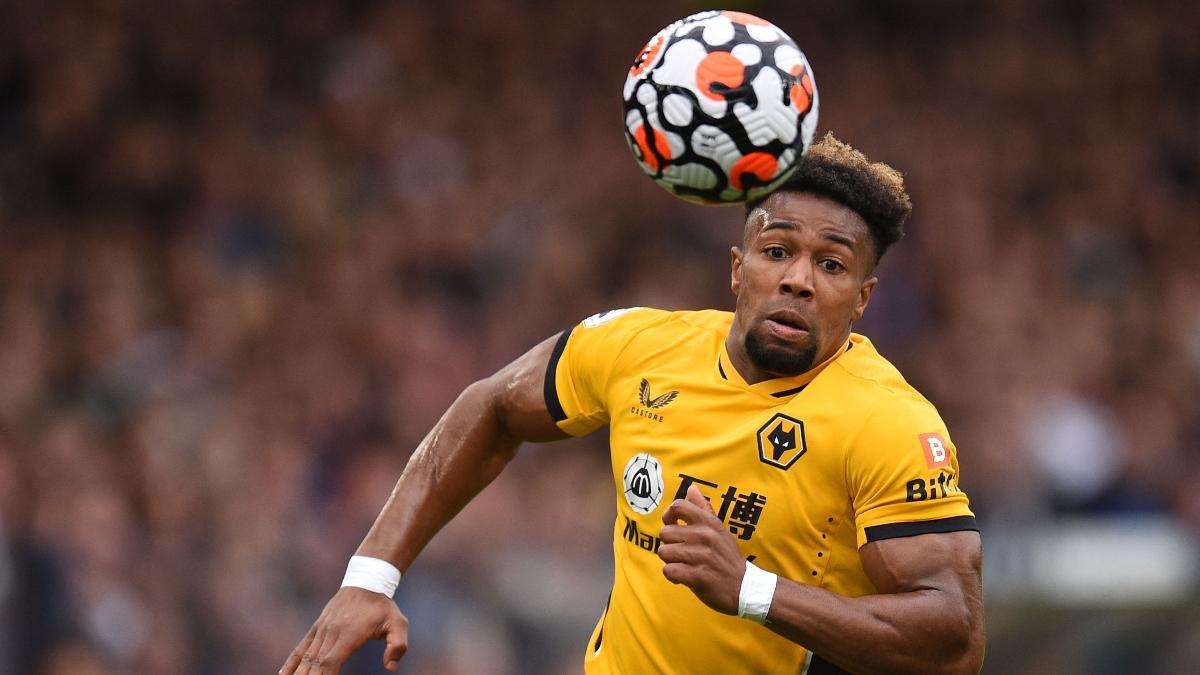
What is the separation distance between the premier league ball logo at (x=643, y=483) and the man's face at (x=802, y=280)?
427mm

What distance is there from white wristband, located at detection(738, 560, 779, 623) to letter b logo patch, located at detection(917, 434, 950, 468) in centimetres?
56

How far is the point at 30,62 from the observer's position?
1254 cm

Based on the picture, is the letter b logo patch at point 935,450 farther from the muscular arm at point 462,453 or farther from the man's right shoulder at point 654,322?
the muscular arm at point 462,453

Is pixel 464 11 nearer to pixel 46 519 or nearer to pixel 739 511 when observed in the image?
pixel 46 519

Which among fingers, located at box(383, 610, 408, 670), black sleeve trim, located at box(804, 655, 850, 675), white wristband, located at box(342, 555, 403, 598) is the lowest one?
fingers, located at box(383, 610, 408, 670)

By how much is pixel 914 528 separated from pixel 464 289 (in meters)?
7.89

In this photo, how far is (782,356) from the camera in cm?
475

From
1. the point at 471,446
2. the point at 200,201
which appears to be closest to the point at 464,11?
the point at 200,201

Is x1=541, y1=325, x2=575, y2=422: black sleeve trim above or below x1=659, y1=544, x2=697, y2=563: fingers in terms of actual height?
above

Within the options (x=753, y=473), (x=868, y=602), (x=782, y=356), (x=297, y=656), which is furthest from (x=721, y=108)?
(x=297, y=656)

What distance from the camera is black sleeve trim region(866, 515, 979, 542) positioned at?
438cm

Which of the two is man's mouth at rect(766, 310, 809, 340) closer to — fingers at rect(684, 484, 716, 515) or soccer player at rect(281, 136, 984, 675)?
soccer player at rect(281, 136, 984, 675)

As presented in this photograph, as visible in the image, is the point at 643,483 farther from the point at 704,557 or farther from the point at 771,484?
the point at 704,557

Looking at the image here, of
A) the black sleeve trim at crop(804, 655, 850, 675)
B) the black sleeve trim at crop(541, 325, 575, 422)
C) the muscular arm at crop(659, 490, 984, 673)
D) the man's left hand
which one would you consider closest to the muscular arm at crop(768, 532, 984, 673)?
the muscular arm at crop(659, 490, 984, 673)
